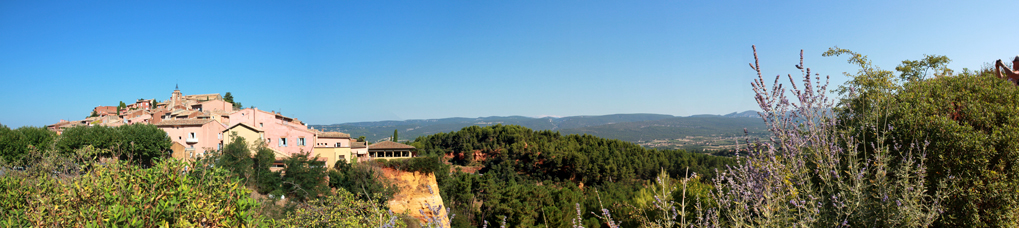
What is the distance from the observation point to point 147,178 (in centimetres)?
512

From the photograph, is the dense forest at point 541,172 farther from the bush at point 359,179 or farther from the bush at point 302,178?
the bush at point 302,178

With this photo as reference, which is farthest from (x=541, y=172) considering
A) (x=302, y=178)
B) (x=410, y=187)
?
(x=302, y=178)

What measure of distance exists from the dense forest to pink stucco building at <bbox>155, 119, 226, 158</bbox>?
13.7m

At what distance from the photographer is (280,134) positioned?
27.1 metres

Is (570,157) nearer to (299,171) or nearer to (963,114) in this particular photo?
(299,171)

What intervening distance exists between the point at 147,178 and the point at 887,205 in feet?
24.4

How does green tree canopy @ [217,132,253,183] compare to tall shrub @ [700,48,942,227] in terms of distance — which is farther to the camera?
green tree canopy @ [217,132,253,183]

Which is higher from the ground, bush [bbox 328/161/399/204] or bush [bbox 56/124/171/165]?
bush [bbox 56/124/171/165]

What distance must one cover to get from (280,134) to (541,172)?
22451mm

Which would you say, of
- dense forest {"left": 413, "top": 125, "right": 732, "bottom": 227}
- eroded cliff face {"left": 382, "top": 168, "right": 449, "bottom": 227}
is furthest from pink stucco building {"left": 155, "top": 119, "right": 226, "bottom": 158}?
dense forest {"left": 413, "top": 125, "right": 732, "bottom": 227}

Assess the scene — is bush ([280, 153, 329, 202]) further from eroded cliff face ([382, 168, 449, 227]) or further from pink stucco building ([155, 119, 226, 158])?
pink stucco building ([155, 119, 226, 158])

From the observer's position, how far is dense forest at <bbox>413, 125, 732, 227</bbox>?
2436 cm

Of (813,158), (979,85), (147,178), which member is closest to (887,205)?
(813,158)

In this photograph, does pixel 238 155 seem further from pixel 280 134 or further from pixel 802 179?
pixel 802 179
